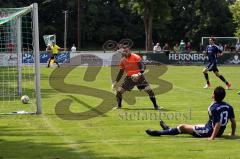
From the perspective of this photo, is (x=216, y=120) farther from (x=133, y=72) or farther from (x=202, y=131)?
(x=133, y=72)

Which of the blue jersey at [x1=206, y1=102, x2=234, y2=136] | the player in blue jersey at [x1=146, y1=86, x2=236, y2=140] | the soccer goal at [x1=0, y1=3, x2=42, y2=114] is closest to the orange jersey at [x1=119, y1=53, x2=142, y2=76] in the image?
the soccer goal at [x1=0, y1=3, x2=42, y2=114]

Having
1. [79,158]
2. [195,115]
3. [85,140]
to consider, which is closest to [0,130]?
[85,140]

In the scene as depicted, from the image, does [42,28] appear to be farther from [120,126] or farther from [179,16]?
[120,126]

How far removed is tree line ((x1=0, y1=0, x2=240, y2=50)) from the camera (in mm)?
93125

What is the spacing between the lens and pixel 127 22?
317 feet

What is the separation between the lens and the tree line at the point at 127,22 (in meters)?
93.1

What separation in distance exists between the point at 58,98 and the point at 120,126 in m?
7.46

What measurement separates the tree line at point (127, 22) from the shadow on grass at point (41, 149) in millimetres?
78886

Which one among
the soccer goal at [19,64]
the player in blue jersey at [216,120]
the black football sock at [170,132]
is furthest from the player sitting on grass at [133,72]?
the player in blue jersey at [216,120]

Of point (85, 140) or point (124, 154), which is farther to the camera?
point (85, 140)

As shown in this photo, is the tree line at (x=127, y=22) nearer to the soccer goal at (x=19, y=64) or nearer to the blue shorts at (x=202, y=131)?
the soccer goal at (x=19, y=64)

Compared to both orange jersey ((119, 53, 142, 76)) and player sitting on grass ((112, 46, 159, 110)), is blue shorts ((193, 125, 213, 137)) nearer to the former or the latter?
player sitting on grass ((112, 46, 159, 110))

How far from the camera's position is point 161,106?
Result: 18047 millimetres

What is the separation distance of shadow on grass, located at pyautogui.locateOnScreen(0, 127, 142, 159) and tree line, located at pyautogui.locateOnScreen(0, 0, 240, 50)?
7889 cm
